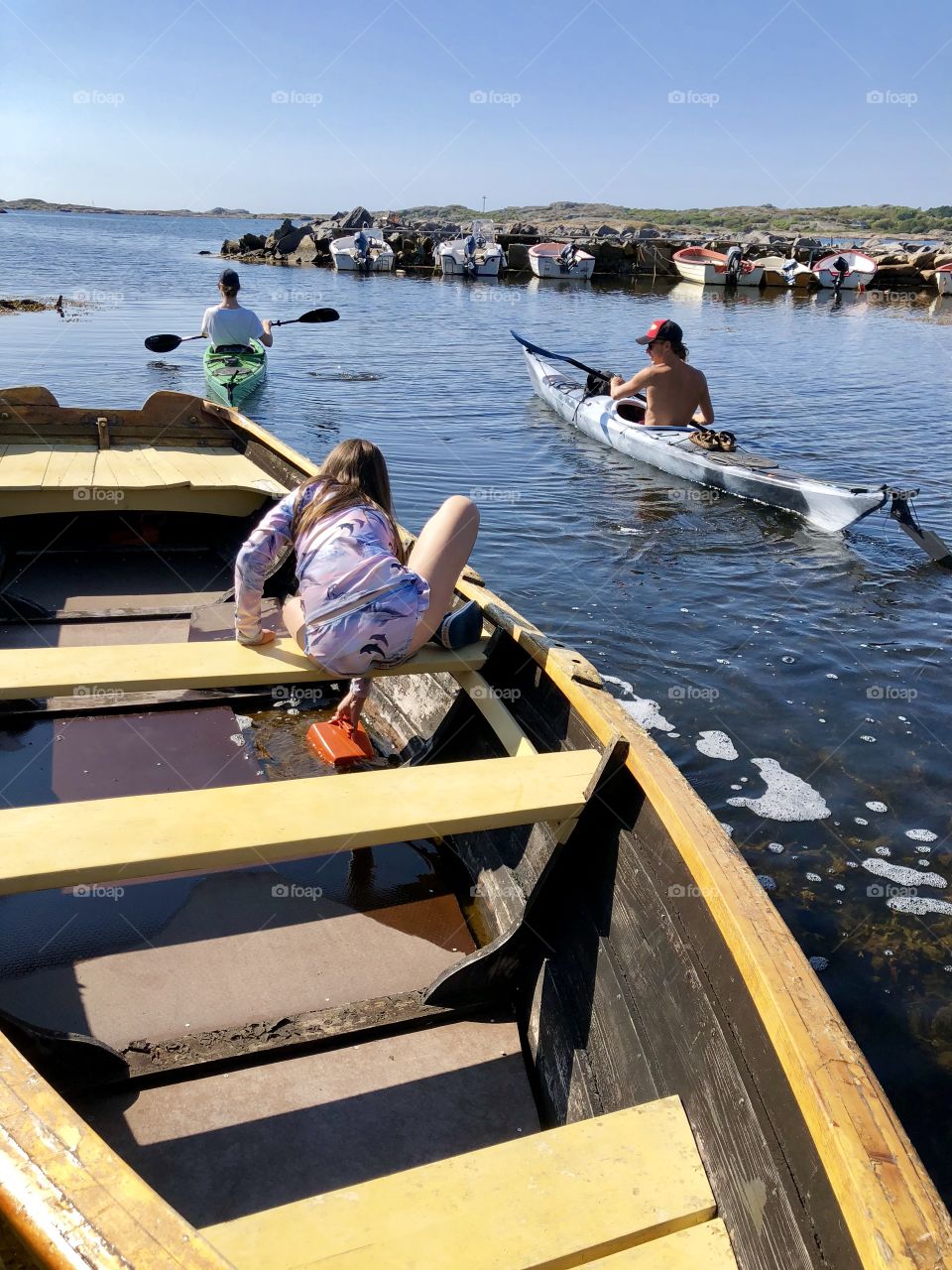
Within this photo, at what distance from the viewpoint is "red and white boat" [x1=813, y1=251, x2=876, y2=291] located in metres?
42.7

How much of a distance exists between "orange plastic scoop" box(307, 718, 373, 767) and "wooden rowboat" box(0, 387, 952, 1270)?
0.68 feet

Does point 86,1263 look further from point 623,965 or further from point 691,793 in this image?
point 691,793

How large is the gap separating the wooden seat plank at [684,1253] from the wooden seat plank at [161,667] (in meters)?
2.27

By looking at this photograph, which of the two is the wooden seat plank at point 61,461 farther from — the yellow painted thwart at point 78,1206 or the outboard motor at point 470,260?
the outboard motor at point 470,260

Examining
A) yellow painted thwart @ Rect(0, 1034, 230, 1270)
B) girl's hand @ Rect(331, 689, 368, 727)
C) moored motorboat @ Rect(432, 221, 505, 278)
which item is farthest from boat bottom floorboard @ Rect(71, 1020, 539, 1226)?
moored motorboat @ Rect(432, 221, 505, 278)

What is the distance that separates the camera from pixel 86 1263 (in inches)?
47.0

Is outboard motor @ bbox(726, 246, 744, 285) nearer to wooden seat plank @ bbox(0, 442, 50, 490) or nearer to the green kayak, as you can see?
the green kayak

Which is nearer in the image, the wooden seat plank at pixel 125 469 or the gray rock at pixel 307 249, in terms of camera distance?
the wooden seat plank at pixel 125 469

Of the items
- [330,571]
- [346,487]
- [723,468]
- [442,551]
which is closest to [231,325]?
[723,468]

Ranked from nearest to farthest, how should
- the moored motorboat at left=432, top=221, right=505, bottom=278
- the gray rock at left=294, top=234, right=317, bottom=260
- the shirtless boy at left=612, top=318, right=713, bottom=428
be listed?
1. the shirtless boy at left=612, top=318, right=713, bottom=428
2. the moored motorboat at left=432, top=221, right=505, bottom=278
3. the gray rock at left=294, top=234, right=317, bottom=260

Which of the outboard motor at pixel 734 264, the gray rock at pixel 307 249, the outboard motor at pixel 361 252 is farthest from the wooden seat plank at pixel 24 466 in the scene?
the gray rock at pixel 307 249

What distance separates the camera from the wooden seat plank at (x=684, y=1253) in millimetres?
1809

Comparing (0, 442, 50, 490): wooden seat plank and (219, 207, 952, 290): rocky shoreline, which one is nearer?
(0, 442, 50, 490): wooden seat plank

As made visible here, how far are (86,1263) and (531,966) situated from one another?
2.16m
